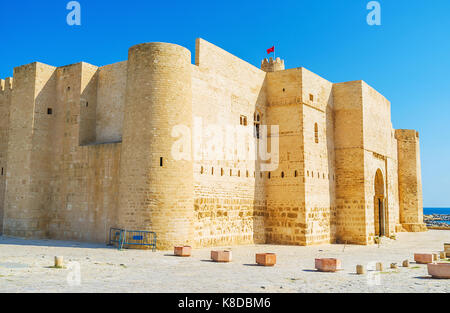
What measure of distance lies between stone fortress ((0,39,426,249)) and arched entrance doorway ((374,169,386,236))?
7.29ft

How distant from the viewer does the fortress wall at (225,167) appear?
707 inches

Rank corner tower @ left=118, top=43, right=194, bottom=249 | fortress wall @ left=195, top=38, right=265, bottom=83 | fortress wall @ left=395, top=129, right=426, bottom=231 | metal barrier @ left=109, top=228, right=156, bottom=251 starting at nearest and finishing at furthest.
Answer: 1. metal barrier @ left=109, top=228, right=156, bottom=251
2. corner tower @ left=118, top=43, right=194, bottom=249
3. fortress wall @ left=195, top=38, right=265, bottom=83
4. fortress wall @ left=395, top=129, right=426, bottom=231

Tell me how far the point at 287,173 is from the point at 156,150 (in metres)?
7.47

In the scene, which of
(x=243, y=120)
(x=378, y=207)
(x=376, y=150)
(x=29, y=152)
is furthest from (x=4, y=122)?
(x=378, y=207)

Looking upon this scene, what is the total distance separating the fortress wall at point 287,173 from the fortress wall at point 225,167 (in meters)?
0.56

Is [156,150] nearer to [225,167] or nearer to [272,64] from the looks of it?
[225,167]

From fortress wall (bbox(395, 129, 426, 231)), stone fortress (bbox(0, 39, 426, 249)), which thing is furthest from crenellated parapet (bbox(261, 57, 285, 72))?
fortress wall (bbox(395, 129, 426, 231))

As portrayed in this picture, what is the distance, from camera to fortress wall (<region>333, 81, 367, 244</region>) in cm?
2273

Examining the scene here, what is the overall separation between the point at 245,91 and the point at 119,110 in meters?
5.99

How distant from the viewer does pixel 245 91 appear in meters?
21.1

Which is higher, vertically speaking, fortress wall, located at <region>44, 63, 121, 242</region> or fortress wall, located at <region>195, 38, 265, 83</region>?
fortress wall, located at <region>195, 38, 265, 83</region>

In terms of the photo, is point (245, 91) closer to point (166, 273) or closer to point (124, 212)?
point (124, 212)

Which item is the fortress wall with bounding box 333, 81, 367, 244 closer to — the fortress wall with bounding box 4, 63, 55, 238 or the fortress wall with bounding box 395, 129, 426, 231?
the fortress wall with bounding box 395, 129, 426, 231
